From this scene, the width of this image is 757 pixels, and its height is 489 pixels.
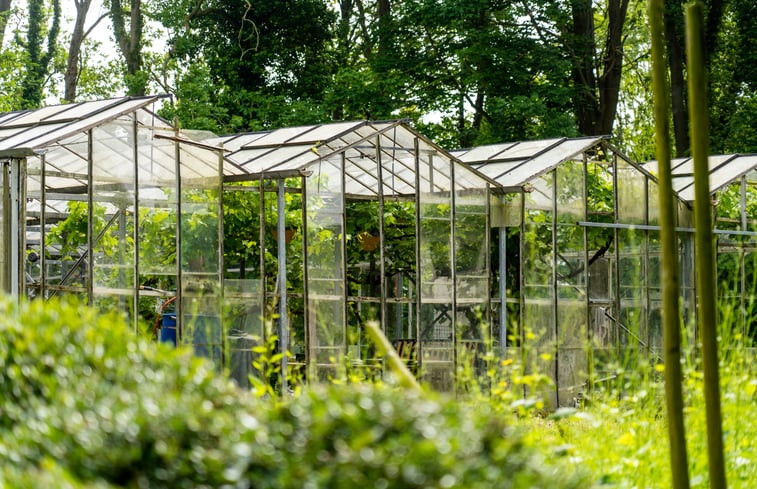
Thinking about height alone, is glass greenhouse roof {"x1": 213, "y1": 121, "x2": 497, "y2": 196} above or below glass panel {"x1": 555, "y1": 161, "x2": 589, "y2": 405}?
above

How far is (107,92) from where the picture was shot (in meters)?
28.1

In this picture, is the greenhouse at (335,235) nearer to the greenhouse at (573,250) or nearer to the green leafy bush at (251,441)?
the greenhouse at (573,250)

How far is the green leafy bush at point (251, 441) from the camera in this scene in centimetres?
216

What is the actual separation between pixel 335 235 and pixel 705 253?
776 centimetres

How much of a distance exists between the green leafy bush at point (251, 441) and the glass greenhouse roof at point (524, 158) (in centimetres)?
1031

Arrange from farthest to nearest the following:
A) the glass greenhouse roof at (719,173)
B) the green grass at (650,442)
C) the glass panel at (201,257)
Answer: the glass greenhouse roof at (719,173)
the glass panel at (201,257)
the green grass at (650,442)

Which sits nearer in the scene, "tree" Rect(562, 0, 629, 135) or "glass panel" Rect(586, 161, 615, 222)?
"glass panel" Rect(586, 161, 615, 222)

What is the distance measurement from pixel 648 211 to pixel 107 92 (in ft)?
58.8

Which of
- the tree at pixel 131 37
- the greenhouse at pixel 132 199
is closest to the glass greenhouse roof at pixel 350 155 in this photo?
the greenhouse at pixel 132 199

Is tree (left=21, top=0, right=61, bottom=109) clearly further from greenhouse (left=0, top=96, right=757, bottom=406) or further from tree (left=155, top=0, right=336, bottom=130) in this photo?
greenhouse (left=0, top=96, right=757, bottom=406)

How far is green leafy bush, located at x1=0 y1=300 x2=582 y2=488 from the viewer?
2.16 metres

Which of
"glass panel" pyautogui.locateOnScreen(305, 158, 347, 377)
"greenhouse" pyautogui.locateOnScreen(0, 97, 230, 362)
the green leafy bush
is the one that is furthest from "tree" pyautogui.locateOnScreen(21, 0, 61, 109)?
the green leafy bush

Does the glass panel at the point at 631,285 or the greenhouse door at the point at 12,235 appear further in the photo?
the glass panel at the point at 631,285

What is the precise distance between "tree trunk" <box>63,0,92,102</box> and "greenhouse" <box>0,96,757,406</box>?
10471 mm
